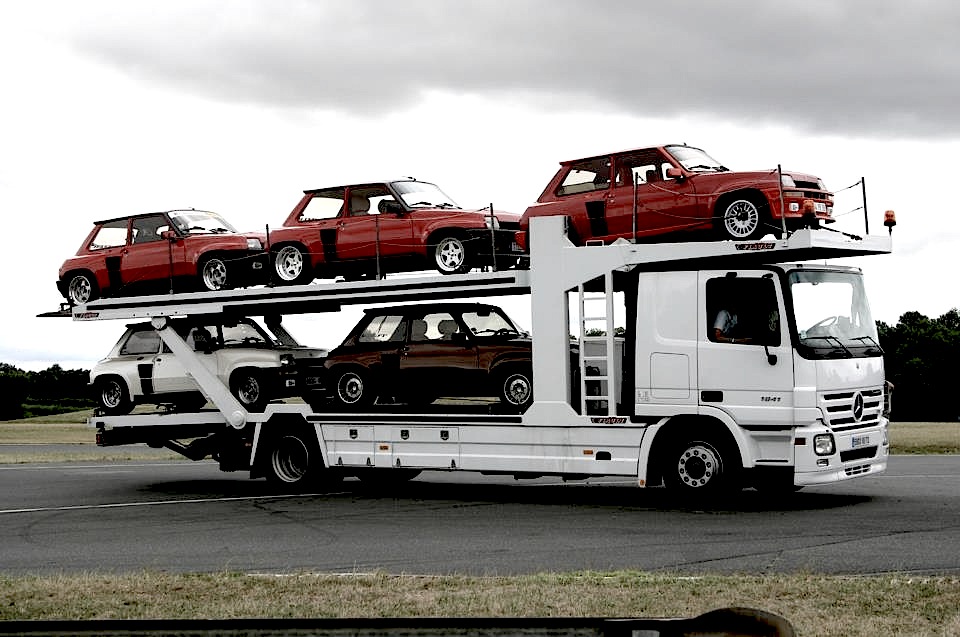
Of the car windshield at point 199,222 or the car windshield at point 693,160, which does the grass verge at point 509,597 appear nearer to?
the car windshield at point 693,160

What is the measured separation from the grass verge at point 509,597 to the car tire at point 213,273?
27.2 feet

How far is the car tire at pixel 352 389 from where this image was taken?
51.4ft

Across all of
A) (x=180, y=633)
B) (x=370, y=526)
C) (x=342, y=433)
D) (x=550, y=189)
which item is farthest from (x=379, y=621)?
(x=342, y=433)

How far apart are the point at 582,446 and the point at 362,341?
11.0 feet

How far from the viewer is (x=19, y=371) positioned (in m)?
79.4

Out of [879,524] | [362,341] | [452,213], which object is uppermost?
[452,213]

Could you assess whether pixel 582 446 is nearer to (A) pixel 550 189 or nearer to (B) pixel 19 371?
(A) pixel 550 189

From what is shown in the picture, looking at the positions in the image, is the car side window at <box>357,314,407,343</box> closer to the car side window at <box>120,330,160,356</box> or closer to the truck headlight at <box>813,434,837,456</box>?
→ the car side window at <box>120,330,160,356</box>

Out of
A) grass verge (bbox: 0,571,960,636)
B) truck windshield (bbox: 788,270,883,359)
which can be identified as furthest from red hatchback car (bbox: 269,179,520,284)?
grass verge (bbox: 0,571,960,636)

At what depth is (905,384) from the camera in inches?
2926

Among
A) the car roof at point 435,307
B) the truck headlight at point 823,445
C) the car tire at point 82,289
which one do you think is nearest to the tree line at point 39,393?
the car tire at point 82,289

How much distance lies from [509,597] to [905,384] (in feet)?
233

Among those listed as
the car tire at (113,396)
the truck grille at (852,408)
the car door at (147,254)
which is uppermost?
the car door at (147,254)

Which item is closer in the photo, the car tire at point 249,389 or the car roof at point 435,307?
the car roof at point 435,307
